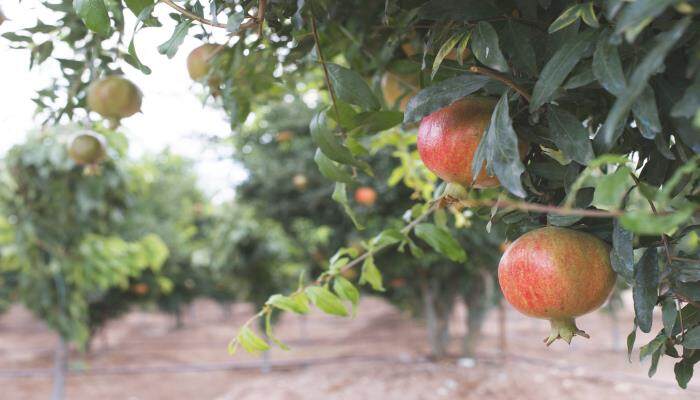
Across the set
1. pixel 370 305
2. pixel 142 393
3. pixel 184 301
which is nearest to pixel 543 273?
pixel 142 393

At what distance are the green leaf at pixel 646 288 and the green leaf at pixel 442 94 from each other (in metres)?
0.24

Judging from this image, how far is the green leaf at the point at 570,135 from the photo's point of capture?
0.52 meters

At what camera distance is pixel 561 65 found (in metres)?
0.48

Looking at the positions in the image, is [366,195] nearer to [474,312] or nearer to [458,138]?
[474,312]

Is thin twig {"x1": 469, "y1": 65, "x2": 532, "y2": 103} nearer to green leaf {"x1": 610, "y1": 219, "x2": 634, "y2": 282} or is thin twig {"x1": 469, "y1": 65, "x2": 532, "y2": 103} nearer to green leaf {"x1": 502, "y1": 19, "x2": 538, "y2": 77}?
green leaf {"x1": 502, "y1": 19, "x2": 538, "y2": 77}

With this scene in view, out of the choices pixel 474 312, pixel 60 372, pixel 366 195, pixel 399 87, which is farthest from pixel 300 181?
pixel 399 87

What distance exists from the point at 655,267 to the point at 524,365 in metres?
5.17

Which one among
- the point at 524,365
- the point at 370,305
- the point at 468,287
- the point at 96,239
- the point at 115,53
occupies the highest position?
the point at 115,53

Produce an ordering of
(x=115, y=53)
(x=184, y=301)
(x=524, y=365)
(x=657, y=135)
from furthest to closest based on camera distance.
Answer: (x=184, y=301)
(x=524, y=365)
(x=115, y=53)
(x=657, y=135)

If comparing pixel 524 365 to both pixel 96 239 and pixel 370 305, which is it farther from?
pixel 370 305

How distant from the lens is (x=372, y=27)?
0.95m

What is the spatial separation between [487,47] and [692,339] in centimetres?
37

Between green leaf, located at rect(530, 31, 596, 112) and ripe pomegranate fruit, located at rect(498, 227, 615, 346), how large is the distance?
6.2 inches

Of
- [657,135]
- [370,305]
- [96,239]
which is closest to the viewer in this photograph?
[657,135]
